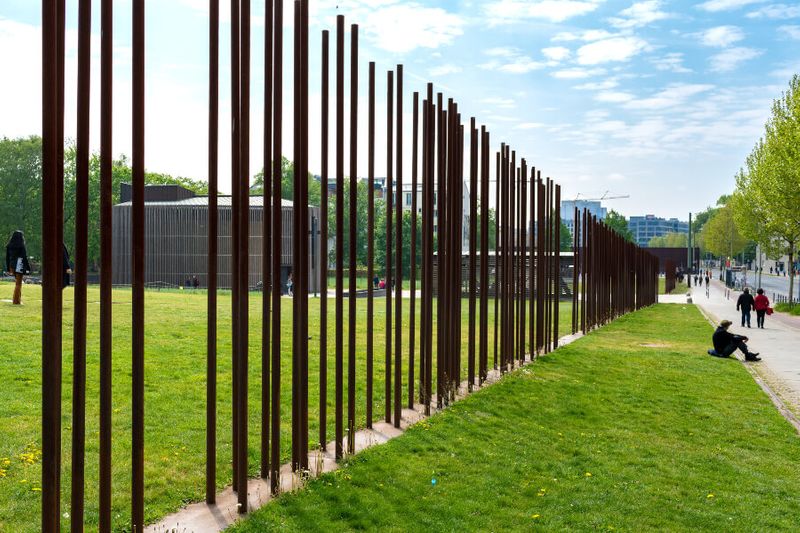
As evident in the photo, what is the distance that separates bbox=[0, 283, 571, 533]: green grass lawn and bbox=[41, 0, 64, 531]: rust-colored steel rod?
50.1 inches

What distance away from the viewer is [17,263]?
1678cm

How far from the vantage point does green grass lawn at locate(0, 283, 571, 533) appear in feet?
20.3

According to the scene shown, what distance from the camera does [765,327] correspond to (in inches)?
1101

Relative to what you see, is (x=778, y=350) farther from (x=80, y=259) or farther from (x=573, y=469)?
(x=80, y=259)

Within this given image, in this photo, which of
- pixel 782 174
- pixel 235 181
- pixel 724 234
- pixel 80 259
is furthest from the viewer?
pixel 724 234

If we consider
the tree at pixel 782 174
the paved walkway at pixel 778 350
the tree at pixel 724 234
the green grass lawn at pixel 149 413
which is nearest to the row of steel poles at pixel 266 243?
the green grass lawn at pixel 149 413

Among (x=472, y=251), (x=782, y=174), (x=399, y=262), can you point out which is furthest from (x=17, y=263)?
(x=782, y=174)

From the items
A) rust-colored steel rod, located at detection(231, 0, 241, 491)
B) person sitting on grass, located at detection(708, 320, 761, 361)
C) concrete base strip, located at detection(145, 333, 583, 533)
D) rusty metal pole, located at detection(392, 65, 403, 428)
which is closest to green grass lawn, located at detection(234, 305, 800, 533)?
concrete base strip, located at detection(145, 333, 583, 533)

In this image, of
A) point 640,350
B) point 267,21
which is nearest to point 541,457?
point 267,21

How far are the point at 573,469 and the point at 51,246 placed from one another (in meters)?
5.33

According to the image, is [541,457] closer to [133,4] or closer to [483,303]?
[483,303]

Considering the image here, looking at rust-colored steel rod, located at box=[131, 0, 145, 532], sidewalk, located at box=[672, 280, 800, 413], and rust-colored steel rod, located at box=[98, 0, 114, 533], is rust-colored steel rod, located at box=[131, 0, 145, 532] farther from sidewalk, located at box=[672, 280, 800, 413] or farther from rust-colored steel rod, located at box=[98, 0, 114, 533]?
sidewalk, located at box=[672, 280, 800, 413]

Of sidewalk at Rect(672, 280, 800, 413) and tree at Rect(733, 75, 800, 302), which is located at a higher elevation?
tree at Rect(733, 75, 800, 302)

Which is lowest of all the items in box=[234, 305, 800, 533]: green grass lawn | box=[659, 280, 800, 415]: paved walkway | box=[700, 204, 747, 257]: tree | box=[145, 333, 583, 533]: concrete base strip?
box=[659, 280, 800, 415]: paved walkway
